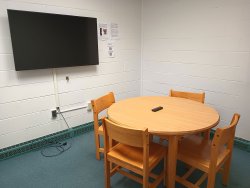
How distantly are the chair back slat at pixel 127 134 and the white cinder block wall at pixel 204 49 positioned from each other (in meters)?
1.85

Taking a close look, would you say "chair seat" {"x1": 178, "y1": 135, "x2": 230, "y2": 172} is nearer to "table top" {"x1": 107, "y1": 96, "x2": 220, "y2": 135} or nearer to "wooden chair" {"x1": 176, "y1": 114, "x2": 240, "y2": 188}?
"wooden chair" {"x1": 176, "y1": 114, "x2": 240, "y2": 188}

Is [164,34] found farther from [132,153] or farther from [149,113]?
[132,153]

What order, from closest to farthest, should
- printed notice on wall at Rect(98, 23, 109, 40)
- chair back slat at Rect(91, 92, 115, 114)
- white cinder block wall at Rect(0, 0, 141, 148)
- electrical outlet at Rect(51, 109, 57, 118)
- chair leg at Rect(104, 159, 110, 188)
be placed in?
chair leg at Rect(104, 159, 110, 188) < chair back slat at Rect(91, 92, 115, 114) < white cinder block wall at Rect(0, 0, 141, 148) < electrical outlet at Rect(51, 109, 57, 118) < printed notice on wall at Rect(98, 23, 109, 40)

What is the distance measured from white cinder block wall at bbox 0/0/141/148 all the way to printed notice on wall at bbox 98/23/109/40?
0.25ft

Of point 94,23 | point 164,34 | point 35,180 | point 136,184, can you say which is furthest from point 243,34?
point 35,180

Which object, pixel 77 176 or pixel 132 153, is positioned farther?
pixel 77 176

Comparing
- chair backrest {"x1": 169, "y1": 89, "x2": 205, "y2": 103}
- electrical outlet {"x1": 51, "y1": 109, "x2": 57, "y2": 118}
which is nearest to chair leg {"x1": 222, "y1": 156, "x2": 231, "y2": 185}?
chair backrest {"x1": 169, "y1": 89, "x2": 205, "y2": 103}

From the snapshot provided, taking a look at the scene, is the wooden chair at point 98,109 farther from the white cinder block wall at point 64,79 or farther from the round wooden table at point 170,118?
the white cinder block wall at point 64,79

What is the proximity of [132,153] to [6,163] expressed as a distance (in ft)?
5.57

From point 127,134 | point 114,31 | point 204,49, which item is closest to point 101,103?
point 127,134

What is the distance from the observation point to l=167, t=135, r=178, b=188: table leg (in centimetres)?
172

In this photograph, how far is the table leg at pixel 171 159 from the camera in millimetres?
1719

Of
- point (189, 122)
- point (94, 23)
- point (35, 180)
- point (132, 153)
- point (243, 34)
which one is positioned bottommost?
point (35, 180)

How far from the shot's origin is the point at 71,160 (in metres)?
2.51
